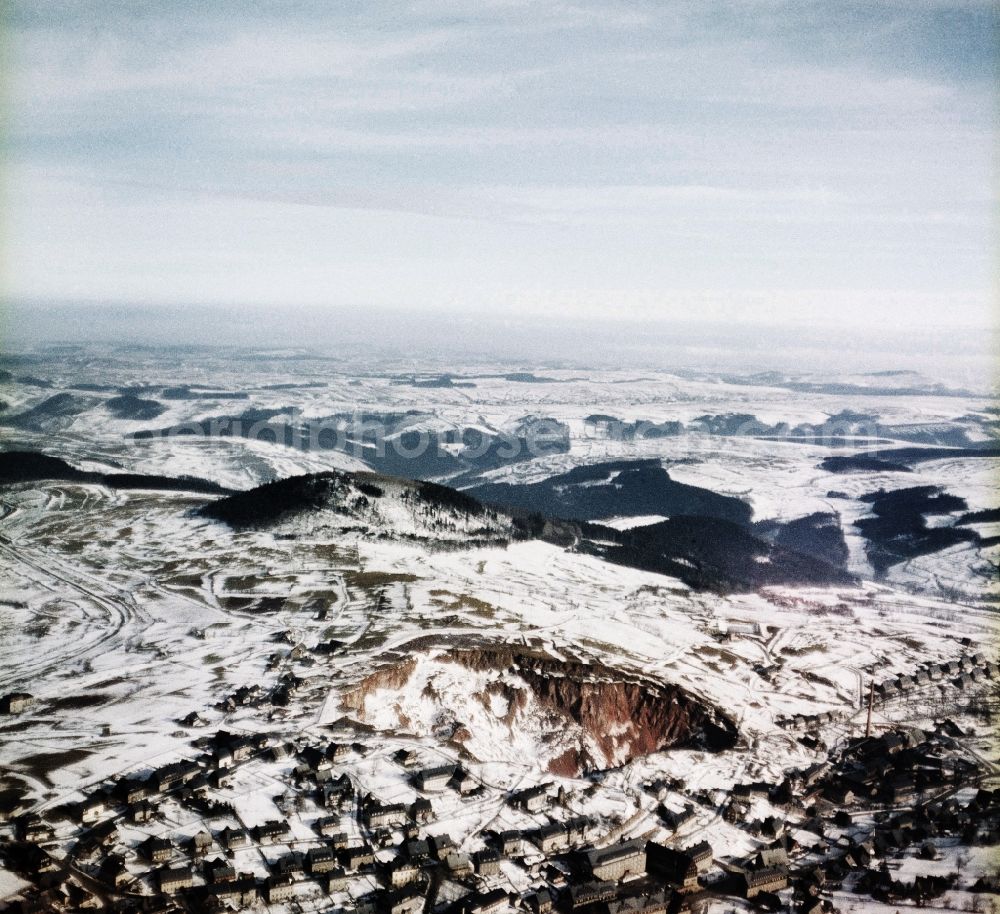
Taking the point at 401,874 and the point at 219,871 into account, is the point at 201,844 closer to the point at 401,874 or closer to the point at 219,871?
the point at 219,871

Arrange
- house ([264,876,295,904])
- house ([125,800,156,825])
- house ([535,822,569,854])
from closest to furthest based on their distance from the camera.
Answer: house ([264,876,295,904]), house ([125,800,156,825]), house ([535,822,569,854])

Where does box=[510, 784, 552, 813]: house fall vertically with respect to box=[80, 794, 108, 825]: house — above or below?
below

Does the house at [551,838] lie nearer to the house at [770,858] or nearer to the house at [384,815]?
the house at [384,815]

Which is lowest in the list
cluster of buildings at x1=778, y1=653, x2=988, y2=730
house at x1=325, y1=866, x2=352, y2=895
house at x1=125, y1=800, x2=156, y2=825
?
cluster of buildings at x1=778, y1=653, x2=988, y2=730

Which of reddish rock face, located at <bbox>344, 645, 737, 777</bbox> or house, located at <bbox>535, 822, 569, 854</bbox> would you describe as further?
reddish rock face, located at <bbox>344, 645, 737, 777</bbox>

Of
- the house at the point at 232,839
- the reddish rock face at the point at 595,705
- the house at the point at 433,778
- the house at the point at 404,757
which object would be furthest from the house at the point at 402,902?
the reddish rock face at the point at 595,705

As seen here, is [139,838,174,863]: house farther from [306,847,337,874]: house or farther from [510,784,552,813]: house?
[510,784,552,813]: house

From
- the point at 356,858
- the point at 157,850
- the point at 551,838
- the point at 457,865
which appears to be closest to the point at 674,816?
the point at 551,838

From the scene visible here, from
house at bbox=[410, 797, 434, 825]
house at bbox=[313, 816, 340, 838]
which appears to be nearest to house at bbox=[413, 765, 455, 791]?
house at bbox=[410, 797, 434, 825]

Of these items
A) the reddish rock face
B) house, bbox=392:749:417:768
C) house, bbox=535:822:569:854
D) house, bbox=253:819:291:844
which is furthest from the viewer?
the reddish rock face
